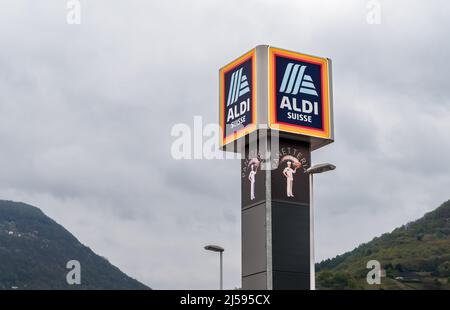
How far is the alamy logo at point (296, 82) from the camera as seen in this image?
60656 millimetres

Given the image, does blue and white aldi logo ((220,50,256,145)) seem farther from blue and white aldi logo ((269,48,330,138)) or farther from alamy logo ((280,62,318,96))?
alamy logo ((280,62,318,96))

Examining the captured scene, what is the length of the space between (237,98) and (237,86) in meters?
0.96

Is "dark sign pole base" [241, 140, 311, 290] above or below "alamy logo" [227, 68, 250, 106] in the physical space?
below

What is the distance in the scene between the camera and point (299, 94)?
6112 centimetres

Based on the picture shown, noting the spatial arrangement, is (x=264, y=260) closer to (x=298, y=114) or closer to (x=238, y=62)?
(x=298, y=114)

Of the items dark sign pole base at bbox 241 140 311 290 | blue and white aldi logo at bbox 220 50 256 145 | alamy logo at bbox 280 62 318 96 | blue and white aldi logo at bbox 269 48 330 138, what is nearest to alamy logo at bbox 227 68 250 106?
blue and white aldi logo at bbox 220 50 256 145

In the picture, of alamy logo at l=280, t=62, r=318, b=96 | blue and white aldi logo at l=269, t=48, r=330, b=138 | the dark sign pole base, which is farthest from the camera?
alamy logo at l=280, t=62, r=318, b=96

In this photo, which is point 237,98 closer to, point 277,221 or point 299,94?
point 299,94

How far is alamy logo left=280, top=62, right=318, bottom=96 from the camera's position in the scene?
6066 cm

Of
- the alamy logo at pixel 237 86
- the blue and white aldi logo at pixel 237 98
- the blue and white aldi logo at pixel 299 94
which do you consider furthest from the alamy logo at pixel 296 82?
the alamy logo at pixel 237 86

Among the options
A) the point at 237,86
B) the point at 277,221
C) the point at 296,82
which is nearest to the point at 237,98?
the point at 237,86

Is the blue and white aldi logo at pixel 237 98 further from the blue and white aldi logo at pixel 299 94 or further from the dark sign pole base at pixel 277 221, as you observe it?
the dark sign pole base at pixel 277 221

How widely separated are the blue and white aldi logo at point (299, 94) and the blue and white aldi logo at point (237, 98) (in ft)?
5.23
